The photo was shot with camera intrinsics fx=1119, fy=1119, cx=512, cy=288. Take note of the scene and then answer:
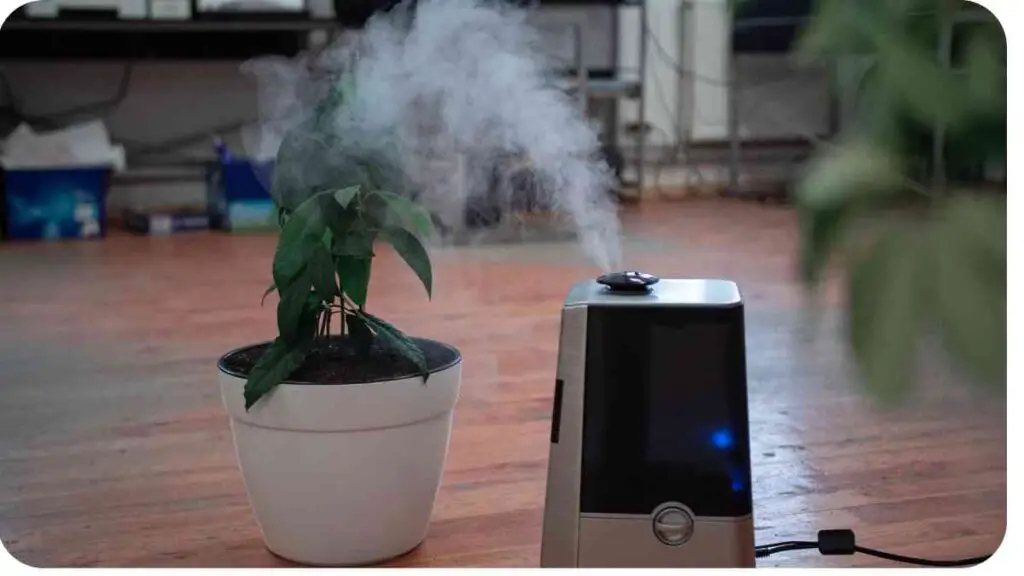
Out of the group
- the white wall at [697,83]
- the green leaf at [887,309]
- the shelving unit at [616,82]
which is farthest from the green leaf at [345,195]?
the white wall at [697,83]

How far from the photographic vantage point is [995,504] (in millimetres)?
1141

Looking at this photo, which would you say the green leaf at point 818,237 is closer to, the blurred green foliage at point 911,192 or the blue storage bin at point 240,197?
the blurred green foliage at point 911,192

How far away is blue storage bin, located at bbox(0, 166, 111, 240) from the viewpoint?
126 inches

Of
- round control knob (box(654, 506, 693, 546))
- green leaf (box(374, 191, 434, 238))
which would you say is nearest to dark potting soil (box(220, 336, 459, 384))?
green leaf (box(374, 191, 434, 238))

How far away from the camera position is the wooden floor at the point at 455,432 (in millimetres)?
1036

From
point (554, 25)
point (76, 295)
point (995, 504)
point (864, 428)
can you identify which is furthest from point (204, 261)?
point (995, 504)

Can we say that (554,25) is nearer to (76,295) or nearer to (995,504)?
(76,295)

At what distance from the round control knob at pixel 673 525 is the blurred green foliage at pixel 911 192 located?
493 mm

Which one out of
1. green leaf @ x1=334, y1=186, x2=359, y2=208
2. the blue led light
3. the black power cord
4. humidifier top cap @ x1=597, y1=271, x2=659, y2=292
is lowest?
the black power cord

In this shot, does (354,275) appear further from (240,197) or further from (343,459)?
(240,197)

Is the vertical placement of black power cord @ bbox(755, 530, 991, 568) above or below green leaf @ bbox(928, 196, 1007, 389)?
below

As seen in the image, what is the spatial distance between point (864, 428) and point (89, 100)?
305cm

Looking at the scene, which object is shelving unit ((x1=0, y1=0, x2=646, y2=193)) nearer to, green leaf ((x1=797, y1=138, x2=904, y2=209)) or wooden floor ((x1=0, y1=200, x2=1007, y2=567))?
wooden floor ((x1=0, y1=200, x2=1007, y2=567))

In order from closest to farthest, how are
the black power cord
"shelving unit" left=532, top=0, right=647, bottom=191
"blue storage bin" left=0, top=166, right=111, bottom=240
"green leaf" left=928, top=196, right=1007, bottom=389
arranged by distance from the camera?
"green leaf" left=928, top=196, right=1007, bottom=389, the black power cord, "blue storage bin" left=0, top=166, right=111, bottom=240, "shelving unit" left=532, top=0, right=647, bottom=191
